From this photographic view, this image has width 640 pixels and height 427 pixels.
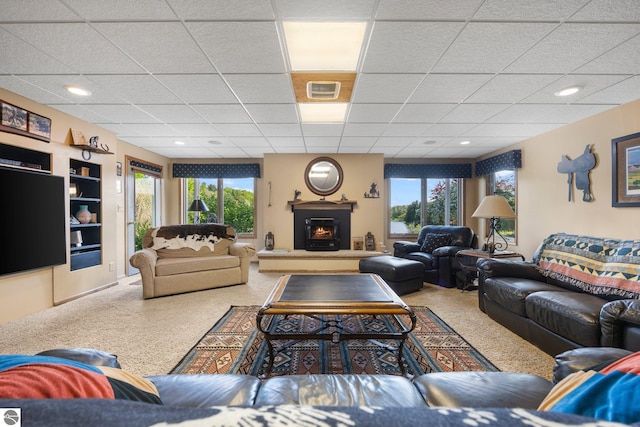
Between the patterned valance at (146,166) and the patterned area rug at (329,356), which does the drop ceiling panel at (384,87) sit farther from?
the patterned valance at (146,166)

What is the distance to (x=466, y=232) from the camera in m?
4.79

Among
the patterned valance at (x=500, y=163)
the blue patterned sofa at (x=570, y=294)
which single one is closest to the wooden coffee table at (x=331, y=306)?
the blue patterned sofa at (x=570, y=294)

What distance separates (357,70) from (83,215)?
3981 millimetres

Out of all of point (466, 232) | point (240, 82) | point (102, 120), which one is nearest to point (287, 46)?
point (240, 82)

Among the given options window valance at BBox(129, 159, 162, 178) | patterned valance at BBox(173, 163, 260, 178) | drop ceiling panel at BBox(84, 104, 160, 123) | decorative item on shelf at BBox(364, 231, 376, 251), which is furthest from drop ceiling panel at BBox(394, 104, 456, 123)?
window valance at BBox(129, 159, 162, 178)

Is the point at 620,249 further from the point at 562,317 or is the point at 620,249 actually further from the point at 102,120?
the point at 102,120

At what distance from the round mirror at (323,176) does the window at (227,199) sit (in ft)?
4.94

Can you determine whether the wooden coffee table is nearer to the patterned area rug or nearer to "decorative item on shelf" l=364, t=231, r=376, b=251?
the patterned area rug

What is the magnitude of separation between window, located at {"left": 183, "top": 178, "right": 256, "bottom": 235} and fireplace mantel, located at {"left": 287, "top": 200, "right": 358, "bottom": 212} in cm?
121

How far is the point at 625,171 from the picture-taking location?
296 cm

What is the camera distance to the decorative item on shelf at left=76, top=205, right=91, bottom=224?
3.68m

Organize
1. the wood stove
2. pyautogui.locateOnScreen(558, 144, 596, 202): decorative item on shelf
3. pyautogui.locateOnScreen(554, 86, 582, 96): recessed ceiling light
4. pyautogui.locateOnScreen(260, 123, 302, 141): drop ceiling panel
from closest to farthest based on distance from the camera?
1. pyautogui.locateOnScreen(554, 86, 582, 96): recessed ceiling light
2. pyautogui.locateOnScreen(558, 144, 596, 202): decorative item on shelf
3. pyautogui.locateOnScreen(260, 123, 302, 141): drop ceiling panel
4. the wood stove

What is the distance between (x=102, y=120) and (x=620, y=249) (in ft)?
19.5

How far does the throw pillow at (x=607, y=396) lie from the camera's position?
1.64 ft
